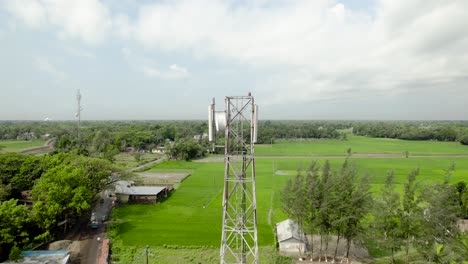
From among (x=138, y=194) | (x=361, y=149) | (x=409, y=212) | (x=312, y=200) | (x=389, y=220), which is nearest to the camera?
(x=409, y=212)

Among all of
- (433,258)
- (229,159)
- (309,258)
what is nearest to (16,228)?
(229,159)

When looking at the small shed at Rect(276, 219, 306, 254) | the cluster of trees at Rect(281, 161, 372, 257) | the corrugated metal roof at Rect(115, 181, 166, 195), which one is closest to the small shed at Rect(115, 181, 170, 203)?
the corrugated metal roof at Rect(115, 181, 166, 195)

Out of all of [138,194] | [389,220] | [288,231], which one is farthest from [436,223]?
[138,194]

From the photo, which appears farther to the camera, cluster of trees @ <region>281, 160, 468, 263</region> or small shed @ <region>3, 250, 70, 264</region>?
small shed @ <region>3, 250, 70, 264</region>

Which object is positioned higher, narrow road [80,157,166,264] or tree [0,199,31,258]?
tree [0,199,31,258]

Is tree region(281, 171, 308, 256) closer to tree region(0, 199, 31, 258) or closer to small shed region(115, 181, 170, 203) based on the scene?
tree region(0, 199, 31, 258)

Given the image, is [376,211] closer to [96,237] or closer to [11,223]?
[96,237]

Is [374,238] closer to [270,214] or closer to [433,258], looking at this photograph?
[433,258]
